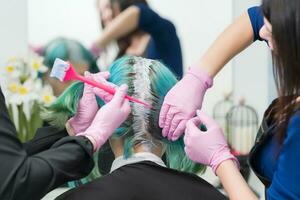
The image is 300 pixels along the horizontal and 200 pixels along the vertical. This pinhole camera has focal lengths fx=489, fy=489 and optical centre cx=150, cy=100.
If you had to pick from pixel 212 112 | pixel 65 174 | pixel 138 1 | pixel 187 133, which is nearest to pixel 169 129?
pixel 187 133

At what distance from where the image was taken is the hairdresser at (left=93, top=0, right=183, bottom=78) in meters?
2.40

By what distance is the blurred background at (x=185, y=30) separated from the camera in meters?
2.64

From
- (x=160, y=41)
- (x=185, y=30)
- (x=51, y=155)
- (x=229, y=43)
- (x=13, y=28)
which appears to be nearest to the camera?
(x=51, y=155)

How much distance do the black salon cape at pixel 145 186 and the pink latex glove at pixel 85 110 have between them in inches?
6.2

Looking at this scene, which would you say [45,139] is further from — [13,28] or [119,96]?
[13,28]

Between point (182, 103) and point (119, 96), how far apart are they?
181 mm

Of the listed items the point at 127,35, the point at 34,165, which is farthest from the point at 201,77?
the point at 127,35

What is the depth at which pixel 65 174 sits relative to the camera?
942 mm

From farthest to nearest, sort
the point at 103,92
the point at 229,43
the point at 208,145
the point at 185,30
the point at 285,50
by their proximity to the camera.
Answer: the point at 185,30 < the point at 229,43 < the point at 103,92 < the point at 208,145 < the point at 285,50

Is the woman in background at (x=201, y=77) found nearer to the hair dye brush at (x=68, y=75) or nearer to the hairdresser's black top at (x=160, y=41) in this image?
the hair dye brush at (x=68, y=75)

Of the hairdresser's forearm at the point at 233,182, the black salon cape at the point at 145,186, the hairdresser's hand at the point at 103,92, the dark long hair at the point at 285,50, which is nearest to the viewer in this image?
the dark long hair at the point at 285,50

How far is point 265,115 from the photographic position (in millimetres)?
1016

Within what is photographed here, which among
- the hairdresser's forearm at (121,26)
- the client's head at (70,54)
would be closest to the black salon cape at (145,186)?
the client's head at (70,54)

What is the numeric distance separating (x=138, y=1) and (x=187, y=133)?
4.95 ft
